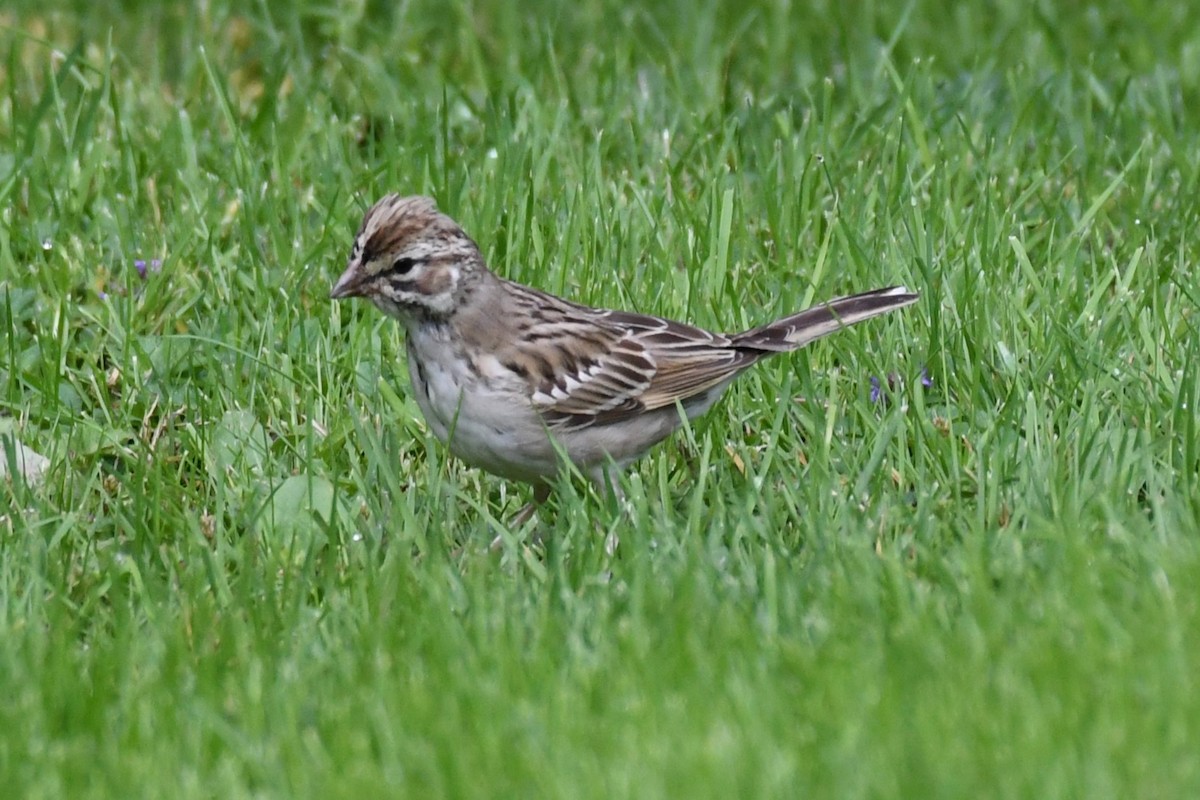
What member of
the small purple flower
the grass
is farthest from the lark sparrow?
the small purple flower

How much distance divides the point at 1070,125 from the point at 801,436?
113 inches

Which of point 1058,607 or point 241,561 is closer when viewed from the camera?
point 1058,607

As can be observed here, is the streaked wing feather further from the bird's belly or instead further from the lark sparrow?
the bird's belly

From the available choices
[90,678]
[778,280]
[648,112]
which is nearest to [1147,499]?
[778,280]

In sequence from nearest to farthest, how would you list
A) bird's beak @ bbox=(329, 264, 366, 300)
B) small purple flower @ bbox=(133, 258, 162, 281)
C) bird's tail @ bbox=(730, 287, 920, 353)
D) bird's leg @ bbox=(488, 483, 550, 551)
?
1. bird's beak @ bbox=(329, 264, 366, 300)
2. bird's leg @ bbox=(488, 483, 550, 551)
3. bird's tail @ bbox=(730, 287, 920, 353)
4. small purple flower @ bbox=(133, 258, 162, 281)

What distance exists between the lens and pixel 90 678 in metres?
4.29

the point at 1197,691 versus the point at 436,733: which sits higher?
the point at 1197,691

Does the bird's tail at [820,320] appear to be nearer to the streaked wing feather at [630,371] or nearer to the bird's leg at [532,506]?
the streaked wing feather at [630,371]

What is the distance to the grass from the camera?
3900 millimetres

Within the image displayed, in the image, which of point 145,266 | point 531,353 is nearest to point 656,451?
point 531,353

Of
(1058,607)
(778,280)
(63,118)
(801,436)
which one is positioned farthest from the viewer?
(63,118)

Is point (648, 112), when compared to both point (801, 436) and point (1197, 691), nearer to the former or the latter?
point (801, 436)

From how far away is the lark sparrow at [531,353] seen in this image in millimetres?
5418

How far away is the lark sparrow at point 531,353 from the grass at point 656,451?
0.19m
